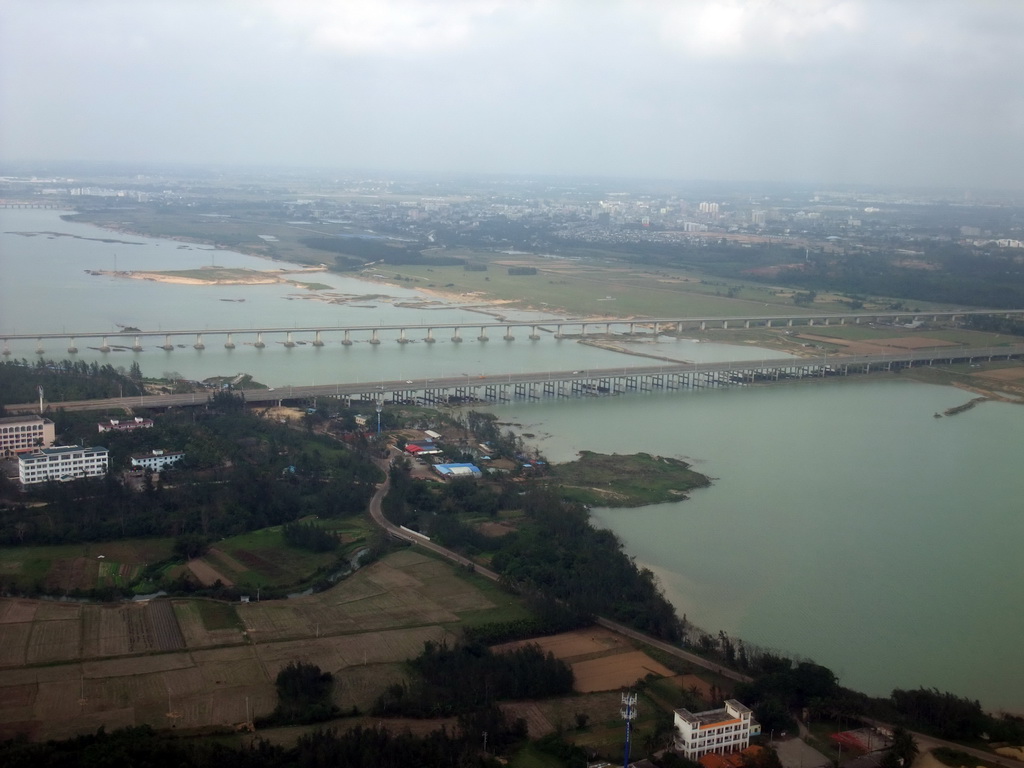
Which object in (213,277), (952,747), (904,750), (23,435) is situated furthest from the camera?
(213,277)

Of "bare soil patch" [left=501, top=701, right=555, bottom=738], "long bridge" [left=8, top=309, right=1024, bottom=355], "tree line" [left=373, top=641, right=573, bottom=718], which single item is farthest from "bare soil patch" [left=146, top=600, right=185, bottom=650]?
"long bridge" [left=8, top=309, right=1024, bottom=355]

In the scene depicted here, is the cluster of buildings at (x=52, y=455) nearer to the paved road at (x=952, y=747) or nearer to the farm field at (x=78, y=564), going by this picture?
the farm field at (x=78, y=564)

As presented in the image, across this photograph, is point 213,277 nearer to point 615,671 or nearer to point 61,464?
point 61,464

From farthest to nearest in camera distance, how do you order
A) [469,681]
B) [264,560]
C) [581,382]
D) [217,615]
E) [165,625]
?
[581,382]
[264,560]
[217,615]
[165,625]
[469,681]

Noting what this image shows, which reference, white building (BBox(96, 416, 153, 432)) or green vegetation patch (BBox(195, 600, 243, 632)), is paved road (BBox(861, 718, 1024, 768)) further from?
white building (BBox(96, 416, 153, 432))

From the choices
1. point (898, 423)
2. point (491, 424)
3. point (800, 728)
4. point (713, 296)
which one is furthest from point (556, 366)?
point (800, 728)

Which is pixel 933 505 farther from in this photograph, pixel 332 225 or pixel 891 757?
pixel 332 225

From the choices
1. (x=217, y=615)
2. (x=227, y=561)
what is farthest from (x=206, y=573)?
(x=217, y=615)
